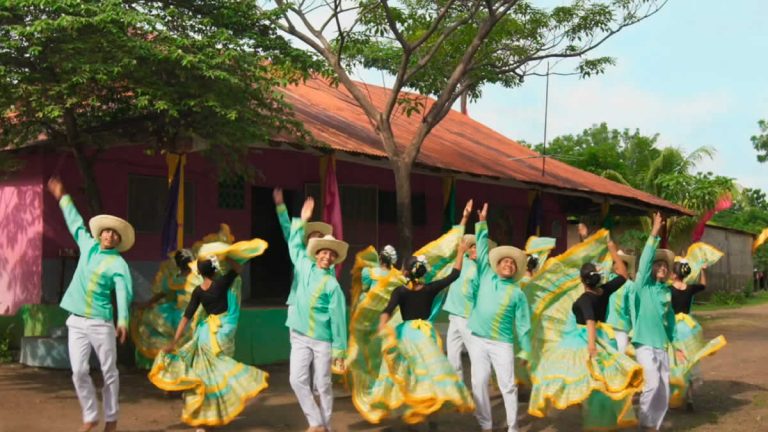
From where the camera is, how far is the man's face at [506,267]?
795 centimetres

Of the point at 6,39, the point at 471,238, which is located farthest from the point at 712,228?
the point at 6,39

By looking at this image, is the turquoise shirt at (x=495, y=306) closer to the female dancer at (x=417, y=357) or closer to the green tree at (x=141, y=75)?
the female dancer at (x=417, y=357)

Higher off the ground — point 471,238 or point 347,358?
point 471,238

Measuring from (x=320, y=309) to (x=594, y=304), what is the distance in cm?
234

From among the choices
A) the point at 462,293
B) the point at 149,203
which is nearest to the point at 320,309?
the point at 462,293

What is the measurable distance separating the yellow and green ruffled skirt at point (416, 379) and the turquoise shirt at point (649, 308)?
169cm

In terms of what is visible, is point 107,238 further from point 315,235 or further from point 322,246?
point 315,235

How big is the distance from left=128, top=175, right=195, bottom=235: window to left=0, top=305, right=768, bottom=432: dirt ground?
9.49 feet

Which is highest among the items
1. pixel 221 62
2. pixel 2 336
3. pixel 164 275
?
pixel 221 62

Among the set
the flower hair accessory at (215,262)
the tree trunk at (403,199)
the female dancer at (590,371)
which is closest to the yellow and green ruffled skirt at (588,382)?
the female dancer at (590,371)

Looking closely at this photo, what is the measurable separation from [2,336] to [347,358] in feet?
19.0

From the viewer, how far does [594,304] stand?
26.5 ft

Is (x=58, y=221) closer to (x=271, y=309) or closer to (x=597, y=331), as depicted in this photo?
(x=271, y=309)

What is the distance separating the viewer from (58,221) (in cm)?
1261
